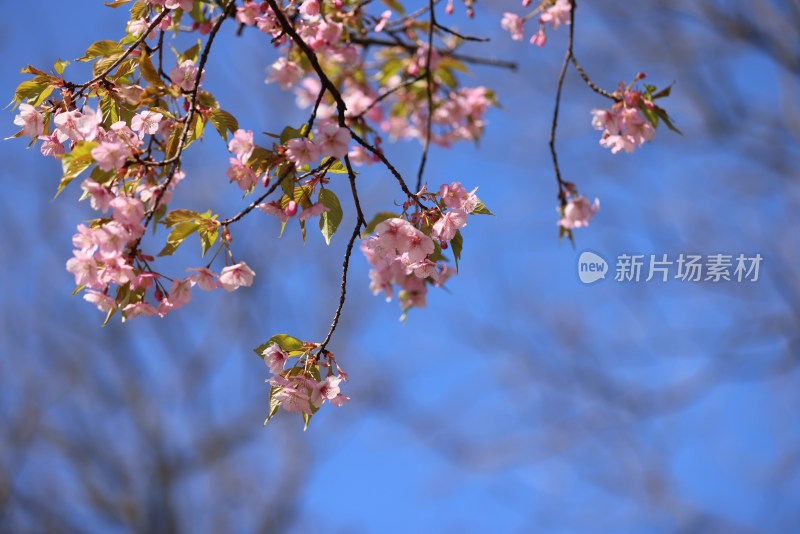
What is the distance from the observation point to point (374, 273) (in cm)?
150

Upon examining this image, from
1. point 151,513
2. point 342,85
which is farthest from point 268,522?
point 342,85

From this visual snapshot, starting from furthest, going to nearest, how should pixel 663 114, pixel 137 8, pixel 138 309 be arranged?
pixel 663 114 < pixel 137 8 < pixel 138 309

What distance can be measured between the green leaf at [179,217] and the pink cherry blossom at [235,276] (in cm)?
10

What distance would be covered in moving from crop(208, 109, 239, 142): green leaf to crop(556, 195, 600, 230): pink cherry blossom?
864 mm

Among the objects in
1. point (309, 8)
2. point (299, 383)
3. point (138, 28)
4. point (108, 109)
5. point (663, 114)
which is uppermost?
point (309, 8)

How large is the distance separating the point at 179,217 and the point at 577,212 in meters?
0.97

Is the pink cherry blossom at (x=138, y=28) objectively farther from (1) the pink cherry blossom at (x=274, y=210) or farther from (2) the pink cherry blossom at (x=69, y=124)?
(1) the pink cherry blossom at (x=274, y=210)

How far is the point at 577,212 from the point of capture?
159 cm

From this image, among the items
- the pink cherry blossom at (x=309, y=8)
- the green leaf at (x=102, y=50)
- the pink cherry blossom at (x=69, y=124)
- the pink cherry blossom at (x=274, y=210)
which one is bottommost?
the pink cherry blossom at (x=274, y=210)

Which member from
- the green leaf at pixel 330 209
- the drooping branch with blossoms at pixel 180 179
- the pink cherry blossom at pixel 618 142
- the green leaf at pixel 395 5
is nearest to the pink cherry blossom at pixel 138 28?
the drooping branch with blossoms at pixel 180 179

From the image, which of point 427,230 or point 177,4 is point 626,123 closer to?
point 427,230

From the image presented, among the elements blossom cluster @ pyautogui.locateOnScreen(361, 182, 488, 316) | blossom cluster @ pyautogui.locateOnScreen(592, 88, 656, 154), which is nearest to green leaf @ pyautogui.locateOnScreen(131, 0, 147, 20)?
blossom cluster @ pyautogui.locateOnScreen(361, 182, 488, 316)

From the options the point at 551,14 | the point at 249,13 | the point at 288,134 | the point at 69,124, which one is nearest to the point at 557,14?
the point at 551,14

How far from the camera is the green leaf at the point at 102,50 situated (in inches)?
43.4
